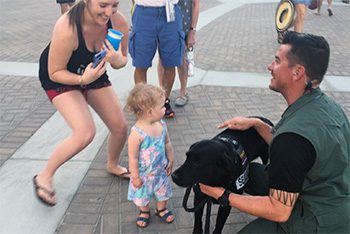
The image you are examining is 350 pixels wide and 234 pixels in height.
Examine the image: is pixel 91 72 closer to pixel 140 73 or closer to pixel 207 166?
pixel 207 166

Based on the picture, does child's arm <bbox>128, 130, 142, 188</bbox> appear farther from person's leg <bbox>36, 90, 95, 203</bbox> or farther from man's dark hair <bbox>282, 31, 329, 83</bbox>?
man's dark hair <bbox>282, 31, 329, 83</bbox>

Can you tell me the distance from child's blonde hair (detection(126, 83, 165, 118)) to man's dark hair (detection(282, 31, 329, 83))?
87cm

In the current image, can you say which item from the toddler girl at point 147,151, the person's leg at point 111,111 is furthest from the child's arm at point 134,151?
the person's leg at point 111,111

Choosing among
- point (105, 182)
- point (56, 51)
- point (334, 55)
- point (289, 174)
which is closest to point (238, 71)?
point (334, 55)

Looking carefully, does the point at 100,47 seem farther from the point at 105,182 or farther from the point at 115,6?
the point at 105,182

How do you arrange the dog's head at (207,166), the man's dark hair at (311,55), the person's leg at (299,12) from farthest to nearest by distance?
the person's leg at (299,12), the dog's head at (207,166), the man's dark hair at (311,55)

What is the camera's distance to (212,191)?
7.18 ft

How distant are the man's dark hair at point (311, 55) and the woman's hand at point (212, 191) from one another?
800 mm

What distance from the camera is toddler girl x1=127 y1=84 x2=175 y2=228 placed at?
250 cm

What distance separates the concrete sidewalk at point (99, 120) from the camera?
111 inches

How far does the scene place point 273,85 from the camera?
2.22 meters

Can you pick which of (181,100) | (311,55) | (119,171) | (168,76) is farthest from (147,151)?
(181,100)

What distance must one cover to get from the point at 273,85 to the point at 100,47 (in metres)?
1.35

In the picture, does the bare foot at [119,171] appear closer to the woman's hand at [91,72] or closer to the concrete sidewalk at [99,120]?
the concrete sidewalk at [99,120]
